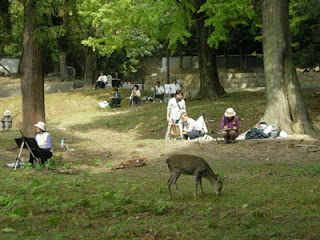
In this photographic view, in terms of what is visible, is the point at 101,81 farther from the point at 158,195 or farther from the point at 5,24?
the point at 158,195

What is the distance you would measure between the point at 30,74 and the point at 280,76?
8.43 m

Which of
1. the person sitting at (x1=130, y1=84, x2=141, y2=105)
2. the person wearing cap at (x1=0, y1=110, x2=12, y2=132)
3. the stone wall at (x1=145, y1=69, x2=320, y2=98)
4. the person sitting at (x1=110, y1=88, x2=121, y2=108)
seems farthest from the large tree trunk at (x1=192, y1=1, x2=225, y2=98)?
the person wearing cap at (x1=0, y1=110, x2=12, y2=132)

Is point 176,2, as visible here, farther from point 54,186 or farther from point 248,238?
point 248,238

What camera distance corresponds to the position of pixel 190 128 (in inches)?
735

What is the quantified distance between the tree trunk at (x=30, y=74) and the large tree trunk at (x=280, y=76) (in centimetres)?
769

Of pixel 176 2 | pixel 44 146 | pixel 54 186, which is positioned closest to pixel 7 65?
pixel 176 2

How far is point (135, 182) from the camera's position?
11.6 meters

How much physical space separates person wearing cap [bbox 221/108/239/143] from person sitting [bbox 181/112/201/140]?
4.25 feet

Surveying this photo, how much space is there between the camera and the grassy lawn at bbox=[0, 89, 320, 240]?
7215 mm

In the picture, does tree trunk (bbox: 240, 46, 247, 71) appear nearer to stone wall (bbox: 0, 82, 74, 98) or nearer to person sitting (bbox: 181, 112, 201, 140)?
stone wall (bbox: 0, 82, 74, 98)

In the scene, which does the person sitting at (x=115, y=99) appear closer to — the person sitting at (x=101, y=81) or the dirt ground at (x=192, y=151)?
the person sitting at (x=101, y=81)

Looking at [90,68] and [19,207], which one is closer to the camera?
[19,207]

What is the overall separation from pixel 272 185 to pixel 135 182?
9.06ft

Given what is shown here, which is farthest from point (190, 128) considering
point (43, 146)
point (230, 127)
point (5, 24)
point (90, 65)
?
point (90, 65)
